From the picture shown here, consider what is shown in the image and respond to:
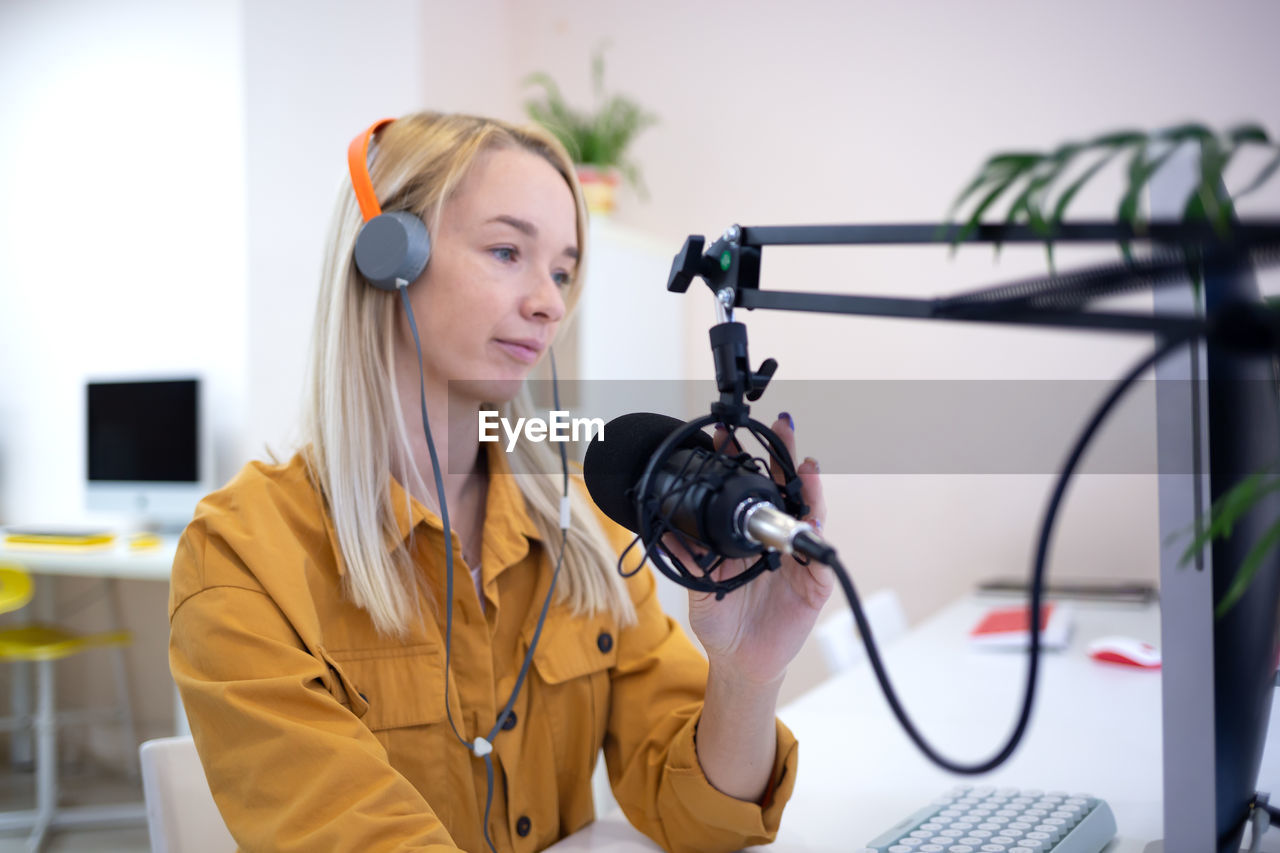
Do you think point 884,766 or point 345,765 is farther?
point 884,766

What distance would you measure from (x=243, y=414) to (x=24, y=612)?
3.36 ft

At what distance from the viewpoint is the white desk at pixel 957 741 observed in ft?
2.85

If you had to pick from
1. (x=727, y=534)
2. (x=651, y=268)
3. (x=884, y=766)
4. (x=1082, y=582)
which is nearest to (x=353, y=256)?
(x=727, y=534)

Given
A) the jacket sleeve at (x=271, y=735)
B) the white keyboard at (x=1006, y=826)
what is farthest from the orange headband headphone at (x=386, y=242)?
the white keyboard at (x=1006, y=826)

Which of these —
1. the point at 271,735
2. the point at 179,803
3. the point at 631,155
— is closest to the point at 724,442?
the point at 271,735

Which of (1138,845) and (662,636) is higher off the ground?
(662,636)

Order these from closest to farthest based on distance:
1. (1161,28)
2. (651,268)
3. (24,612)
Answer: (1161,28) < (651,268) < (24,612)

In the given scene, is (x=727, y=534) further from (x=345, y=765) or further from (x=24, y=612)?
(x=24, y=612)

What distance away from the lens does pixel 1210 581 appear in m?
0.54

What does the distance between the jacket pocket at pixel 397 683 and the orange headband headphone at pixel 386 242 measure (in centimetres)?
34

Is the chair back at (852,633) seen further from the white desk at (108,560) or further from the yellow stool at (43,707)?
the yellow stool at (43,707)

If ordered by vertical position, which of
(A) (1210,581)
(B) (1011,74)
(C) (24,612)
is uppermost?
(B) (1011,74)

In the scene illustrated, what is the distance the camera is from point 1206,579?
1.76ft

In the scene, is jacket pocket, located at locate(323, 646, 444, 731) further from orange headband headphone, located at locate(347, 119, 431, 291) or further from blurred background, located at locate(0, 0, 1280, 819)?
blurred background, located at locate(0, 0, 1280, 819)
